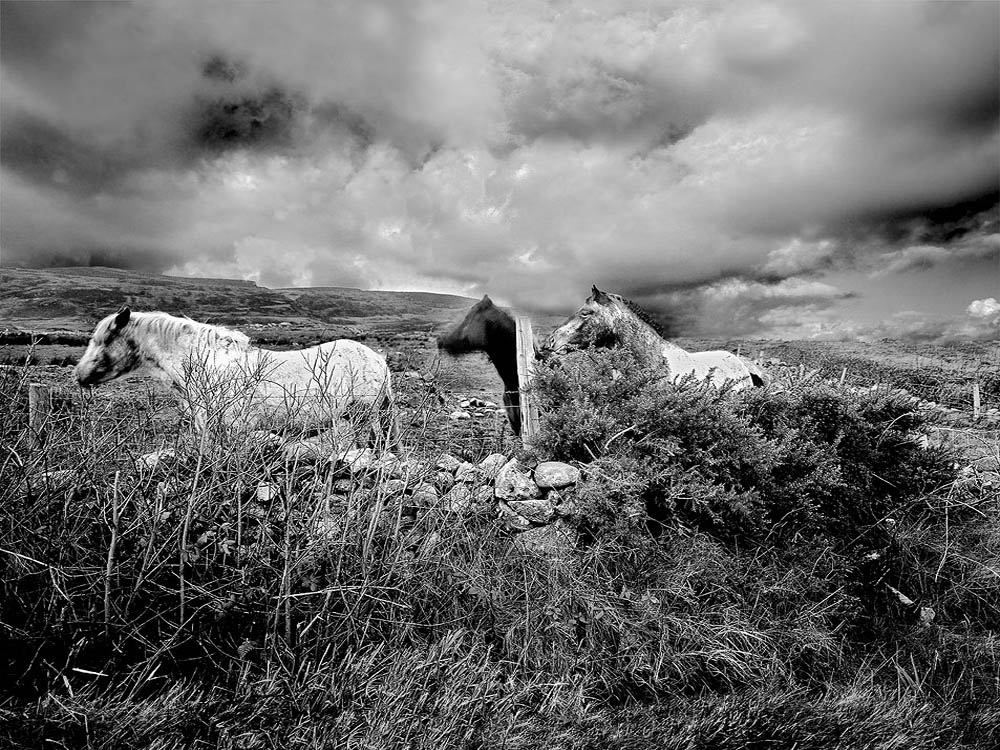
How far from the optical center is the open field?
A: 7.59 feet

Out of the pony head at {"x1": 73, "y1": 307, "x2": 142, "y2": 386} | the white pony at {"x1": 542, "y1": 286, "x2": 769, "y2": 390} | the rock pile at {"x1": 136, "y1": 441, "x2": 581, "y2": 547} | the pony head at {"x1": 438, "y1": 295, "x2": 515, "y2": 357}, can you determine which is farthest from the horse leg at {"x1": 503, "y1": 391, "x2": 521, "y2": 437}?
the pony head at {"x1": 73, "y1": 307, "x2": 142, "y2": 386}

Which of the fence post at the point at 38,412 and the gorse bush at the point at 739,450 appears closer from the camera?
the fence post at the point at 38,412

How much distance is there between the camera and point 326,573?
113 inches

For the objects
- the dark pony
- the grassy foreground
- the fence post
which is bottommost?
the grassy foreground

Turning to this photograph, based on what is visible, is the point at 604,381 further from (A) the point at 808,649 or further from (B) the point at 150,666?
(B) the point at 150,666

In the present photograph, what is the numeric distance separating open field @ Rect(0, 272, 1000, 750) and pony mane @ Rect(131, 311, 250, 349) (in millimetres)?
2862

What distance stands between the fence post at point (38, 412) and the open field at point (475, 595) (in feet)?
0.12

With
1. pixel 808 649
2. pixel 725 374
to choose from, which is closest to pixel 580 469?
pixel 808 649

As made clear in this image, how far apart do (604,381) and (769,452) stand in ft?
4.75

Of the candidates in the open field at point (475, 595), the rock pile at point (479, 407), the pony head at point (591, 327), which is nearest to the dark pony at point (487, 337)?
the rock pile at point (479, 407)

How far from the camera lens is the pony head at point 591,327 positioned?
23.8 ft

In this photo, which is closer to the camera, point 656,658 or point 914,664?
point 656,658

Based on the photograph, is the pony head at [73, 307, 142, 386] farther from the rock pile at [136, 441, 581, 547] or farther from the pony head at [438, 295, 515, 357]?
the rock pile at [136, 441, 581, 547]

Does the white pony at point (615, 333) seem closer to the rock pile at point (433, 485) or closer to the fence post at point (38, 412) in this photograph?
the rock pile at point (433, 485)
